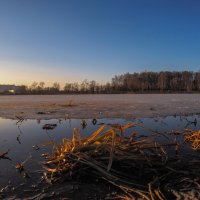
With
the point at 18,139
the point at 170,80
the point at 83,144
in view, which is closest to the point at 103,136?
the point at 83,144

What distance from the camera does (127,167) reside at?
3.61 metres

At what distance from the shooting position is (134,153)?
3863 mm

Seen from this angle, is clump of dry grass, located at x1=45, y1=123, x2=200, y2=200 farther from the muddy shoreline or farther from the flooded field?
the muddy shoreline

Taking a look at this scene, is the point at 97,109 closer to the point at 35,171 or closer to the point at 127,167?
the point at 35,171

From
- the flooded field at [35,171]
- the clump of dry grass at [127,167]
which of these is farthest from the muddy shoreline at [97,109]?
the clump of dry grass at [127,167]

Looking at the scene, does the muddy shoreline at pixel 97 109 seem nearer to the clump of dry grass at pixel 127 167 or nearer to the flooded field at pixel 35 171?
the flooded field at pixel 35 171

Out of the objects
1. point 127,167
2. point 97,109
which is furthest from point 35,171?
point 97,109

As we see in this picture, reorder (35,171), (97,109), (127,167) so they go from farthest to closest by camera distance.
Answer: (97,109)
(35,171)
(127,167)

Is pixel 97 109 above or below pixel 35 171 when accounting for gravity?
above

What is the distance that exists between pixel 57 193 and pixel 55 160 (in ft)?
2.54

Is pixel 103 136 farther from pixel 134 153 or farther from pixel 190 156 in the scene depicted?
pixel 190 156

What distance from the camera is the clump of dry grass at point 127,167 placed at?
10.4 feet

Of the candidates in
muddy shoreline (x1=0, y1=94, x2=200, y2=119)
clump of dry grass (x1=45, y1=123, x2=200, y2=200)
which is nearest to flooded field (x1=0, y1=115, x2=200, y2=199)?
clump of dry grass (x1=45, y1=123, x2=200, y2=200)

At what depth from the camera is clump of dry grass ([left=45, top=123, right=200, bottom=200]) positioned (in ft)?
10.4
